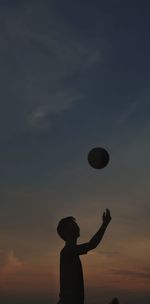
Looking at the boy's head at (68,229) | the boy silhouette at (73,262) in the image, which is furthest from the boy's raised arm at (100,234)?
the boy's head at (68,229)

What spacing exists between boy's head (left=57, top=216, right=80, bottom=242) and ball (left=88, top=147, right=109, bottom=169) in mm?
2711

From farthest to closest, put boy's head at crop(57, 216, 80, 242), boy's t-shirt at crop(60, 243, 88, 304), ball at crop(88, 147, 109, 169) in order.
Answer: ball at crop(88, 147, 109, 169), boy's head at crop(57, 216, 80, 242), boy's t-shirt at crop(60, 243, 88, 304)

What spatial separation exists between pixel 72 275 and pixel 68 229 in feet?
3.14

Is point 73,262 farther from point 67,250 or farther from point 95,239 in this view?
point 95,239

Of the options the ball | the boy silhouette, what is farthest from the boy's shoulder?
the ball

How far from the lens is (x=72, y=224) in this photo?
1238 centimetres

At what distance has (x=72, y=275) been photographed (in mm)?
12070

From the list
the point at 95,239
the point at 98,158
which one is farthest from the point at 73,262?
the point at 98,158

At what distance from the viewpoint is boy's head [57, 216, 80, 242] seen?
12.4 metres

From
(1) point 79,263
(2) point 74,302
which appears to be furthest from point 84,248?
(2) point 74,302

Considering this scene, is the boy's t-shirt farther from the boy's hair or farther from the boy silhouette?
the boy's hair

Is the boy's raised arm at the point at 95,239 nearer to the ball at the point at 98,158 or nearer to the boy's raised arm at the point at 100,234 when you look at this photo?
the boy's raised arm at the point at 100,234

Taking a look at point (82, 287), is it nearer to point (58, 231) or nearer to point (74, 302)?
point (74, 302)

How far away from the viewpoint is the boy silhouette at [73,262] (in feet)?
39.4
